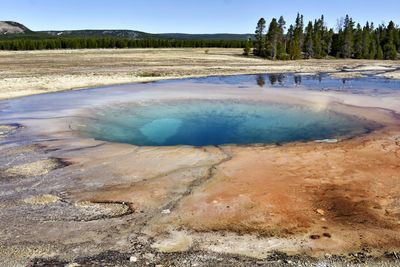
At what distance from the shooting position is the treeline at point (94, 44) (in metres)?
82.9

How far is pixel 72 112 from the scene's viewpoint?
61.9ft

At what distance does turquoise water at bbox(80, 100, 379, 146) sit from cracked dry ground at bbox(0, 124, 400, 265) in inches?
71.1

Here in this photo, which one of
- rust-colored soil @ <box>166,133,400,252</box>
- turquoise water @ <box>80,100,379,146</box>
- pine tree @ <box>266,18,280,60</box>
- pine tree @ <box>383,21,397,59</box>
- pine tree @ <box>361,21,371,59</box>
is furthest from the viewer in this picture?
pine tree @ <box>383,21,397,59</box>

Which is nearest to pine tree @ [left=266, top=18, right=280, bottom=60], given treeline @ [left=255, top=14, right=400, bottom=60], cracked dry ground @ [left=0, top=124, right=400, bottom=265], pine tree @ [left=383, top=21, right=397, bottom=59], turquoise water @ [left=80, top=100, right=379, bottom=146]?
treeline @ [left=255, top=14, right=400, bottom=60]

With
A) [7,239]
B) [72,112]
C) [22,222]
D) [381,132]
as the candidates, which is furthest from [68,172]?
[381,132]

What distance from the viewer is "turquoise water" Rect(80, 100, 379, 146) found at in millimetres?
14759

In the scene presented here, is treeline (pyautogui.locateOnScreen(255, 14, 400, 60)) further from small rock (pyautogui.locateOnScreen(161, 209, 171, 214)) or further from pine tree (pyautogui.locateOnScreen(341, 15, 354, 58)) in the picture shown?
small rock (pyautogui.locateOnScreen(161, 209, 171, 214))

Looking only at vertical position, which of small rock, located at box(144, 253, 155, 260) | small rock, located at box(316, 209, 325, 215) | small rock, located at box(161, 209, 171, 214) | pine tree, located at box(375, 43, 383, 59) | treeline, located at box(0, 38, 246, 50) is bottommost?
small rock, located at box(144, 253, 155, 260)

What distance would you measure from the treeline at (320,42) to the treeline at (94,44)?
97.0 feet

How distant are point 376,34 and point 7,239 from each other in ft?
297

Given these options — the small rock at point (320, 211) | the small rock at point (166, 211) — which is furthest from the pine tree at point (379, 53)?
the small rock at point (166, 211)

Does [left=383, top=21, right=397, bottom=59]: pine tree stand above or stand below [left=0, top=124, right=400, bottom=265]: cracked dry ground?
above

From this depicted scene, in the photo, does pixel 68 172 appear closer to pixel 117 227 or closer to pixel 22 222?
pixel 22 222

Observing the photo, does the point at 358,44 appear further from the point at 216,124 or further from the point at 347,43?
the point at 216,124
